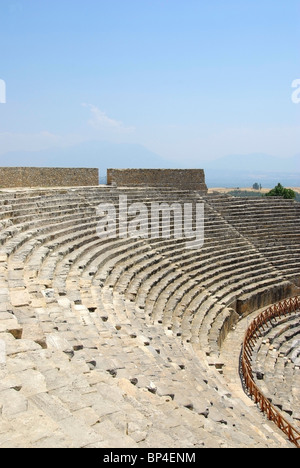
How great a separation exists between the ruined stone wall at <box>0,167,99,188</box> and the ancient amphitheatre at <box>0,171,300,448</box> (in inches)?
17.2

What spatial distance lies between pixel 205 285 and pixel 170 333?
425 cm

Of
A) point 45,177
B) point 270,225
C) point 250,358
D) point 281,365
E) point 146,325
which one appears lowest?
point 281,365

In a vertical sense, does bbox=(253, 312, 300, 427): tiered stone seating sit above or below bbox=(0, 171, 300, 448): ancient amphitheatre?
below

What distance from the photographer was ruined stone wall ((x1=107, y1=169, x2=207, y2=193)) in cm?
1800

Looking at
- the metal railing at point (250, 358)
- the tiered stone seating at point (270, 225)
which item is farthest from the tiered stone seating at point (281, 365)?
the tiered stone seating at point (270, 225)

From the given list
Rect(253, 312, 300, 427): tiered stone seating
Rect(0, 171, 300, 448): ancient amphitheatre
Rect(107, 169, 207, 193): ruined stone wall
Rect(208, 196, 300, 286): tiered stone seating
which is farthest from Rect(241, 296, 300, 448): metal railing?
Rect(107, 169, 207, 193): ruined stone wall

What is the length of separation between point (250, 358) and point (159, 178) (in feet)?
34.4

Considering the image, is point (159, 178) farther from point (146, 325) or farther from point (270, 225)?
point (146, 325)

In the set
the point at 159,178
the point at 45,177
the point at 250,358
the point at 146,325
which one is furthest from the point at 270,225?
the point at 146,325

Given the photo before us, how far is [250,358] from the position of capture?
10.2 metres

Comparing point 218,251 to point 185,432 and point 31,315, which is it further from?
point 185,432

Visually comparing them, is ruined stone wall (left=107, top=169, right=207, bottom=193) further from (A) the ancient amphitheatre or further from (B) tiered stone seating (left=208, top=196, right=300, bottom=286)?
(B) tiered stone seating (left=208, top=196, right=300, bottom=286)

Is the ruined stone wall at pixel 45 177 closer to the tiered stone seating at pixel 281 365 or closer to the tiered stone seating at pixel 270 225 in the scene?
the tiered stone seating at pixel 270 225

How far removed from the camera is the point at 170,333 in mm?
8281
